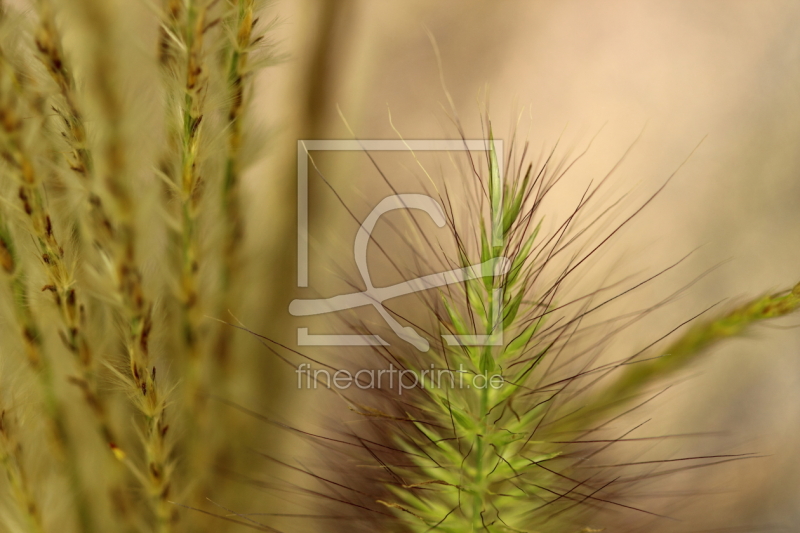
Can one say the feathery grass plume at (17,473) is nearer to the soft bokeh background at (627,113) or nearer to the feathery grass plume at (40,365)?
the feathery grass plume at (40,365)

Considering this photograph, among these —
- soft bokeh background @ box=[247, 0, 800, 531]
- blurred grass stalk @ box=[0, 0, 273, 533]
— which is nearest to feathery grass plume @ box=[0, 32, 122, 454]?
blurred grass stalk @ box=[0, 0, 273, 533]

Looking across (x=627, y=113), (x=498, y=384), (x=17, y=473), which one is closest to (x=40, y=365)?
(x=17, y=473)

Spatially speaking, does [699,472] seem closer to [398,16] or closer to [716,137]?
[716,137]

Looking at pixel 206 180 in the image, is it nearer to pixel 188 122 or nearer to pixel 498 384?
pixel 188 122

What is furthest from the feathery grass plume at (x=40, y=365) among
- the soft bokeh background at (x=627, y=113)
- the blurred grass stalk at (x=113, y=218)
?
the soft bokeh background at (x=627, y=113)

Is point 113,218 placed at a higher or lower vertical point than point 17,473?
higher

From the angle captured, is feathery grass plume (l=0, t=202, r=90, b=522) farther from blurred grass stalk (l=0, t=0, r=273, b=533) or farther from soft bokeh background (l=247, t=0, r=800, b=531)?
soft bokeh background (l=247, t=0, r=800, b=531)

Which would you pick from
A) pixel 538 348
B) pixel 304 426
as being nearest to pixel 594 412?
pixel 538 348
